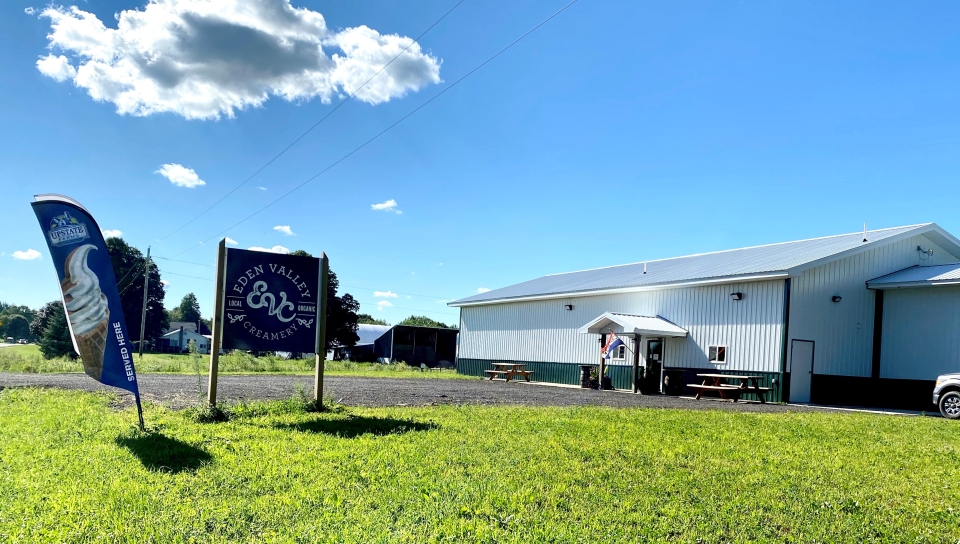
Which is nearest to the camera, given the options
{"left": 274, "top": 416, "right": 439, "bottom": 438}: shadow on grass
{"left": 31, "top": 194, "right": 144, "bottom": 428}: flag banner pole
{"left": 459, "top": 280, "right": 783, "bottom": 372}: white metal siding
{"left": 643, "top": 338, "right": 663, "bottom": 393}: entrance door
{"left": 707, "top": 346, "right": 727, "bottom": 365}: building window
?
{"left": 31, "top": 194, "right": 144, "bottom": 428}: flag banner pole

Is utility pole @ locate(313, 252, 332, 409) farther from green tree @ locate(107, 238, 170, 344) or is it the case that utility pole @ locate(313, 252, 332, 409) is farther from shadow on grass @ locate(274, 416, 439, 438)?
green tree @ locate(107, 238, 170, 344)

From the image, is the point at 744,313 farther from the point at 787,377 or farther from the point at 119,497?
the point at 119,497

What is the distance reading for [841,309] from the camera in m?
A: 19.2

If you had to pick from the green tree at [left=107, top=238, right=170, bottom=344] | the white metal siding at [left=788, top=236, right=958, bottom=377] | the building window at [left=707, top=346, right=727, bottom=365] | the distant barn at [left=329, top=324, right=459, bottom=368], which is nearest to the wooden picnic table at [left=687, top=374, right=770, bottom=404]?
the building window at [left=707, top=346, right=727, bottom=365]

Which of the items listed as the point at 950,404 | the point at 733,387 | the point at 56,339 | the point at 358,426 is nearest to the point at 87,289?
the point at 358,426

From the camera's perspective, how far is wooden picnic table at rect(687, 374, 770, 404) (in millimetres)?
17703

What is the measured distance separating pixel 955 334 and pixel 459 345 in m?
22.1

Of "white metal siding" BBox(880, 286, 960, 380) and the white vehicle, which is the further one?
"white metal siding" BBox(880, 286, 960, 380)

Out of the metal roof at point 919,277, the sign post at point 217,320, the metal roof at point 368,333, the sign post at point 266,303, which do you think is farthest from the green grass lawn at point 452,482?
the metal roof at point 368,333

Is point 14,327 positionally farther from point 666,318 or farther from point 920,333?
point 920,333

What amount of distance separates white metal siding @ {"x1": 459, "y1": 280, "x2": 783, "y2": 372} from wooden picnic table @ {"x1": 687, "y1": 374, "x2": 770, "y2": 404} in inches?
16.9

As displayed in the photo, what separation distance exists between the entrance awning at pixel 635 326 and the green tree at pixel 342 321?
2943 cm

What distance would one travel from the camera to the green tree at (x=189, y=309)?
400ft

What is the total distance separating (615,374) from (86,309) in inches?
754
